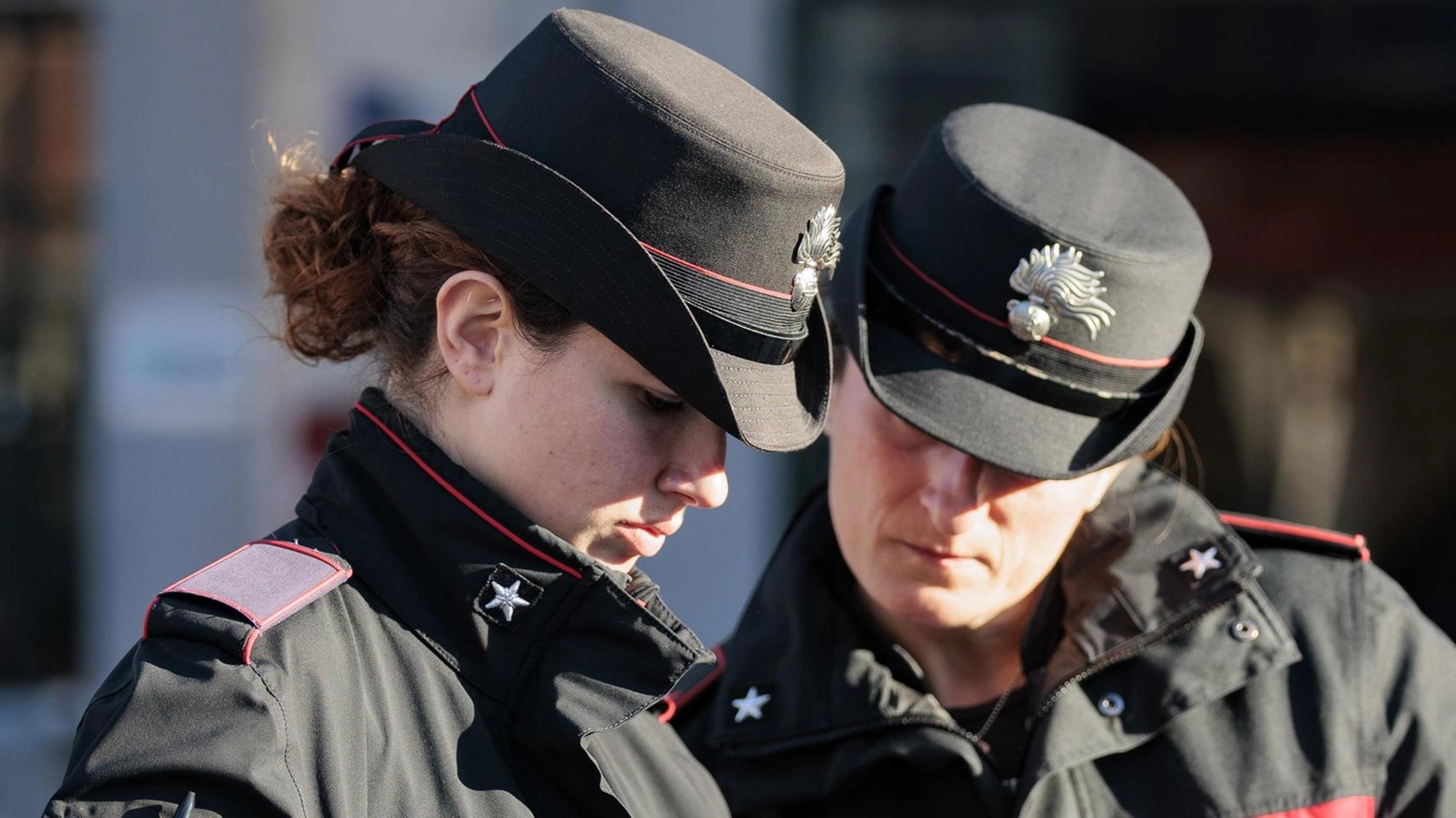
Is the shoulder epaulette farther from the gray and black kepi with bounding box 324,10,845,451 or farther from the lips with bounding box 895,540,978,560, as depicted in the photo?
the lips with bounding box 895,540,978,560

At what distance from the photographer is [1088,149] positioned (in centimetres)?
230

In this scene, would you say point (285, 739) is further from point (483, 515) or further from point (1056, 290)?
point (1056, 290)

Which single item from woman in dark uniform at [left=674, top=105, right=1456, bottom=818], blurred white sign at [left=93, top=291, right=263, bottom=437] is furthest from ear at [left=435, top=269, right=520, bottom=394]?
blurred white sign at [left=93, top=291, right=263, bottom=437]

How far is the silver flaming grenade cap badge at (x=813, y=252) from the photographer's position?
1670 millimetres

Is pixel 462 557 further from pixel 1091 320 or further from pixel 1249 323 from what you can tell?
pixel 1249 323

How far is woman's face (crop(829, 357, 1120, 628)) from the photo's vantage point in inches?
86.3

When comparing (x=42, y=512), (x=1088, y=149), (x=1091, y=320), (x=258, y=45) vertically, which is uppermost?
(x=1088, y=149)

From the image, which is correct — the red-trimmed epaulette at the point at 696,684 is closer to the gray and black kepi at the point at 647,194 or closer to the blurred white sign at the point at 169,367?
the gray and black kepi at the point at 647,194

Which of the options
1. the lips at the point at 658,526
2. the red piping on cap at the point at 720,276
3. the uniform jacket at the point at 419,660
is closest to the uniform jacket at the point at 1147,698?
the uniform jacket at the point at 419,660

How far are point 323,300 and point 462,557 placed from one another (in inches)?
16.3

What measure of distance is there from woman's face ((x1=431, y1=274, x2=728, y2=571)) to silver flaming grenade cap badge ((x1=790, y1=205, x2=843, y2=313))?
187 millimetres

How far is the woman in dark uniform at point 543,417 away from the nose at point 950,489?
0.56m

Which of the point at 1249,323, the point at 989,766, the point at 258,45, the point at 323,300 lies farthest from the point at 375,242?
the point at 1249,323

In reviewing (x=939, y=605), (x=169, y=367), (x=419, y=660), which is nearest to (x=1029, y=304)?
(x=939, y=605)
